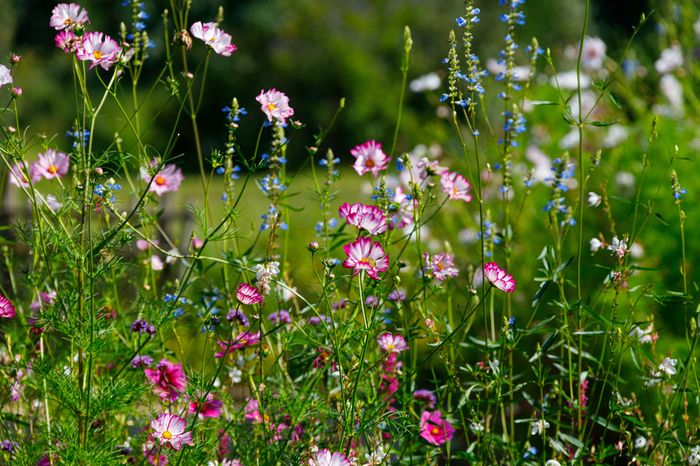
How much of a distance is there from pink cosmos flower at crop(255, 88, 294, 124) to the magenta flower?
0.60m

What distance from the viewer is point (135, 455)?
2000 mm

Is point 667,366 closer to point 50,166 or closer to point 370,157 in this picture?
point 370,157

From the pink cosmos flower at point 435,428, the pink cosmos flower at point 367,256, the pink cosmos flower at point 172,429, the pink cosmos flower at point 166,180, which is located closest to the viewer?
the pink cosmos flower at point 367,256

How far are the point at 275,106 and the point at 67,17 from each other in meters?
0.40

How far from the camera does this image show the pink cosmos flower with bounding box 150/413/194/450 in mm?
1590

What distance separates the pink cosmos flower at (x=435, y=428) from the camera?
182 centimetres

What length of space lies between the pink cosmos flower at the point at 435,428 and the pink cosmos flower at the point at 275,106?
678 millimetres

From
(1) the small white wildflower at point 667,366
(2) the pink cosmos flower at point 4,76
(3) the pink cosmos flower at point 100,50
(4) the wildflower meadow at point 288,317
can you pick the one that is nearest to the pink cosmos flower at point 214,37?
(4) the wildflower meadow at point 288,317

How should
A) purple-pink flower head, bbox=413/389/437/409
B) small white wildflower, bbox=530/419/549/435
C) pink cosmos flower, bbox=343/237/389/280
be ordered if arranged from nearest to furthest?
1. pink cosmos flower, bbox=343/237/389/280
2. small white wildflower, bbox=530/419/549/435
3. purple-pink flower head, bbox=413/389/437/409

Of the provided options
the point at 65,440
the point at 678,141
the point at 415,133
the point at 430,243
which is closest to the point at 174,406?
the point at 65,440

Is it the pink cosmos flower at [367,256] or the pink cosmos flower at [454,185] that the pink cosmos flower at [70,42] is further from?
the pink cosmos flower at [454,185]

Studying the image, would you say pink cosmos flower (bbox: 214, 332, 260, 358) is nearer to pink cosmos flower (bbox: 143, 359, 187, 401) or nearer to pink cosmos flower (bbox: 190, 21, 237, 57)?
pink cosmos flower (bbox: 143, 359, 187, 401)

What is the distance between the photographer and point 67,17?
1.61 meters

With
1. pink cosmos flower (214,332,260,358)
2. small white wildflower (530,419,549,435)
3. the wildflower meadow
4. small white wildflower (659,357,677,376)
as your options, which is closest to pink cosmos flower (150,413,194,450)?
the wildflower meadow
